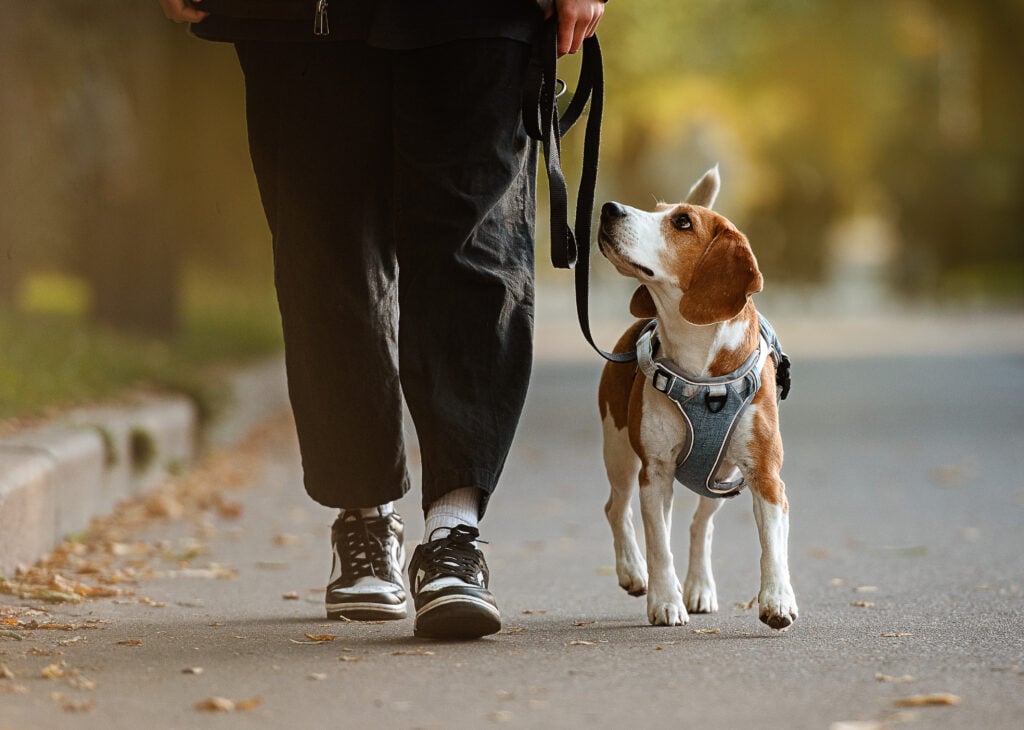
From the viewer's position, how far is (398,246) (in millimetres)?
3850

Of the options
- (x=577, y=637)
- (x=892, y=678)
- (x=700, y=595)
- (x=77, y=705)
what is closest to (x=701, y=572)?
(x=700, y=595)

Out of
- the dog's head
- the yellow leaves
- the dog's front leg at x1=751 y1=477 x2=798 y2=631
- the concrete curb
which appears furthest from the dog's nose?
the concrete curb

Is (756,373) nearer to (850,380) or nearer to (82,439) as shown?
(82,439)

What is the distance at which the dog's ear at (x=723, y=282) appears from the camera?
390 cm

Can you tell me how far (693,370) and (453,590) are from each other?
830mm

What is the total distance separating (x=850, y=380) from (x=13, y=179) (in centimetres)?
706

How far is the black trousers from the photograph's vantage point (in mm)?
3773

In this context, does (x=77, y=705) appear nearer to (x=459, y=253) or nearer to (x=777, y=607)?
(x=459, y=253)

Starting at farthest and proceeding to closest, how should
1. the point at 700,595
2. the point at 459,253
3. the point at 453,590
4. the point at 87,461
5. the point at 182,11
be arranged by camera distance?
the point at 87,461, the point at 700,595, the point at 182,11, the point at 459,253, the point at 453,590

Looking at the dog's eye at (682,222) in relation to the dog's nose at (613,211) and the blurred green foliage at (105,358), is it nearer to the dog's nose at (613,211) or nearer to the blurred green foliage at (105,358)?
the dog's nose at (613,211)

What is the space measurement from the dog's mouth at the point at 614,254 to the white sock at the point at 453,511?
0.68 m

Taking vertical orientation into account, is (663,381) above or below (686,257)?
below

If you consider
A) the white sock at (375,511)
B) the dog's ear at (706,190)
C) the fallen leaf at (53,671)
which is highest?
the dog's ear at (706,190)

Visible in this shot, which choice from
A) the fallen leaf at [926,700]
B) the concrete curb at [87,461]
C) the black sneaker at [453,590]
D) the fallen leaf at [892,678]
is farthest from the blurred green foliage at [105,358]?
the fallen leaf at [926,700]
